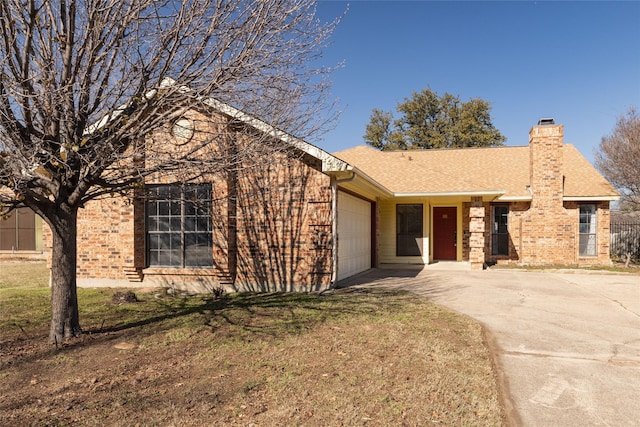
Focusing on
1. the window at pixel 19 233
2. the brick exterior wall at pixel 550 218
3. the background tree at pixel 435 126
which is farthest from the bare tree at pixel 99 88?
the background tree at pixel 435 126

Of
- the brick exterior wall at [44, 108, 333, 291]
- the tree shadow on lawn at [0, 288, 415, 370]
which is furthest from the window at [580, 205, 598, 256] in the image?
the brick exterior wall at [44, 108, 333, 291]

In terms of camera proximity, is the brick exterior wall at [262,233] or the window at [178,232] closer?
the brick exterior wall at [262,233]

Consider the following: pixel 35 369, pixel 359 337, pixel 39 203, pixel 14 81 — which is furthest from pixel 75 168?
pixel 359 337

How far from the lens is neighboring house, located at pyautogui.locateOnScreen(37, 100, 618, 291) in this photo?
383 inches

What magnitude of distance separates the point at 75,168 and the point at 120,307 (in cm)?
358

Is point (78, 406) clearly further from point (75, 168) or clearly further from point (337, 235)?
point (337, 235)

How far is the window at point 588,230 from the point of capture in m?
16.5

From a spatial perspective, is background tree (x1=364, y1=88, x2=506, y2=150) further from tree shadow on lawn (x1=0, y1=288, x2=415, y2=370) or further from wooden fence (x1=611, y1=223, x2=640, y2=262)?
tree shadow on lawn (x1=0, y1=288, x2=415, y2=370)

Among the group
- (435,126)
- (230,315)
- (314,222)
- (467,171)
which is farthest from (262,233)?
(435,126)

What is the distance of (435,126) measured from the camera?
1571 inches

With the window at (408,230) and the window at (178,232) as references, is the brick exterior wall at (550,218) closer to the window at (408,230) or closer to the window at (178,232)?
the window at (408,230)

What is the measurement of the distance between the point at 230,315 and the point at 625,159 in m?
20.5

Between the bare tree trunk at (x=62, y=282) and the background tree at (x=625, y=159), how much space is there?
2191 cm

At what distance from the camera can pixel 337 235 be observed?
10.0 metres
